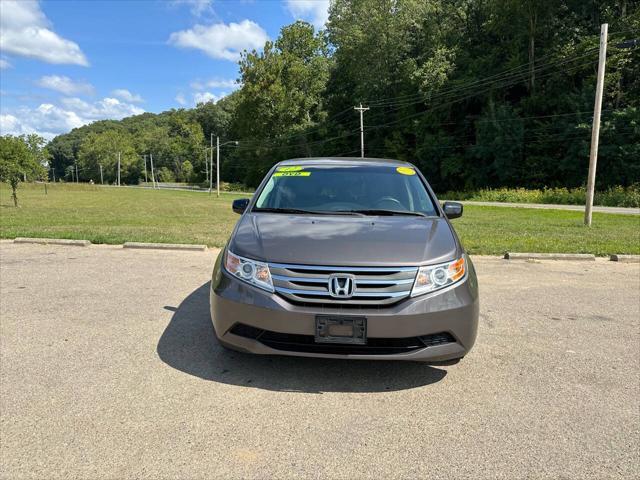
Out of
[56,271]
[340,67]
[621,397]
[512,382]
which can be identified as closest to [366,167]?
[512,382]

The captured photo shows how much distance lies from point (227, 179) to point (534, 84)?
63.9m

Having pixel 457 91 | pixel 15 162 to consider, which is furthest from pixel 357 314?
pixel 457 91

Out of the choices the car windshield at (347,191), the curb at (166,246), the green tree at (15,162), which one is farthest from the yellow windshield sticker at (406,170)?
the green tree at (15,162)

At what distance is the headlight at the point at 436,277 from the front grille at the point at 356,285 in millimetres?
53

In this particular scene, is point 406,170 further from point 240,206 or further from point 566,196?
point 566,196

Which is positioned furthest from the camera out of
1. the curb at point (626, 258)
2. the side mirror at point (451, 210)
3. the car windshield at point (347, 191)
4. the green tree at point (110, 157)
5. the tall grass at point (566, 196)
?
the green tree at point (110, 157)

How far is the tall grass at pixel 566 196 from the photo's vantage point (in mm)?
28312

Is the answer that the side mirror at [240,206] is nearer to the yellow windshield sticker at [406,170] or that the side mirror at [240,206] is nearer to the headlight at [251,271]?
the headlight at [251,271]

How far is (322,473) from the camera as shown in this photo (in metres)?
2.28

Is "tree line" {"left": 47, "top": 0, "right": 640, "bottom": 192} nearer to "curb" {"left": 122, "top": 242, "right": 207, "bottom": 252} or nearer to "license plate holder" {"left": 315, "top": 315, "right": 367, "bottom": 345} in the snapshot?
"curb" {"left": 122, "top": 242, "right": 207, "bottom": 252}

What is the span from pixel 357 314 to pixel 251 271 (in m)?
0.80

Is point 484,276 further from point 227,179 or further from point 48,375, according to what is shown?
point 227,179

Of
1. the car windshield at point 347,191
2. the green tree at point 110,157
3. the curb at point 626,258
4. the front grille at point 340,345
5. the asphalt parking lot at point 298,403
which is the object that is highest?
the green tree at point 110,157

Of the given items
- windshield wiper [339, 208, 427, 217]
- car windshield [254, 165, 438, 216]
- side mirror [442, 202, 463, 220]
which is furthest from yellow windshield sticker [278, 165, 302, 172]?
side mirror [442, 202, 463, 220]
